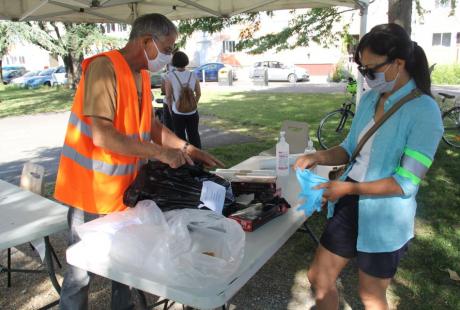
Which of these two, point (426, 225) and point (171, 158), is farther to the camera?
point (426, 225)

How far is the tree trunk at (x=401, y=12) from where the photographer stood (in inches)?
199

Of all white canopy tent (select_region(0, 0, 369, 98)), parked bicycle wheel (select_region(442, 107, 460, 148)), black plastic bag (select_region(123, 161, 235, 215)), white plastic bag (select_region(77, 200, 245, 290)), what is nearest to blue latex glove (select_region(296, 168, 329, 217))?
white plastic bag (select_region(77, 200, 245, 290))

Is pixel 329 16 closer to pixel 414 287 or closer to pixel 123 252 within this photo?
pixel 414 287

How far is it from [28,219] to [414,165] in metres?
1.84

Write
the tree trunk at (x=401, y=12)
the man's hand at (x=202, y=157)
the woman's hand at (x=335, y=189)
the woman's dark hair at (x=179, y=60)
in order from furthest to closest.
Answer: the woman's dark hair at (x=179, y=60)
the tree trunk at (x=401, y=12)
the man's hand at (x=202, y=157)
the woman's hand at (x=335, y=189)

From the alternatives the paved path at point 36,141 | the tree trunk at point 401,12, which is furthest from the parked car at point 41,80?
the tree trunk at point 401,12

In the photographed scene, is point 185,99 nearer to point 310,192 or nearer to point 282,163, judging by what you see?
point 282,163

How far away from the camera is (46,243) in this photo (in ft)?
6.97

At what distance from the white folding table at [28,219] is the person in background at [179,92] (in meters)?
3.44

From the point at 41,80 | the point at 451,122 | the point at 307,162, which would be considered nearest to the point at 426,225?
the point at 307,162

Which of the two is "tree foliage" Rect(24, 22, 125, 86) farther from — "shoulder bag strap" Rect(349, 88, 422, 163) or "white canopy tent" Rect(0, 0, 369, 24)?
"shoulder bag strap" Rect(349, 88, 422, 163)

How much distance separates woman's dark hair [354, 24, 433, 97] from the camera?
156cm

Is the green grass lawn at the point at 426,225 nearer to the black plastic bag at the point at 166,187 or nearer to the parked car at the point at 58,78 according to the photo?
→ the black plastic bag at the point at 166,187

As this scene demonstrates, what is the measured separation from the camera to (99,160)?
1791 millimetres
